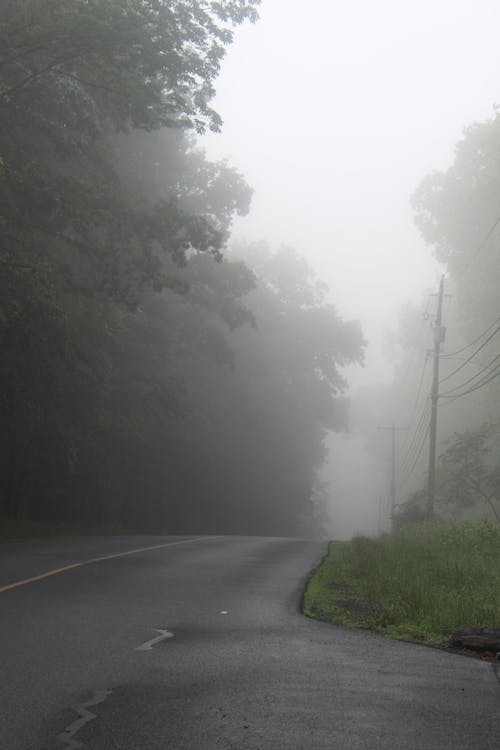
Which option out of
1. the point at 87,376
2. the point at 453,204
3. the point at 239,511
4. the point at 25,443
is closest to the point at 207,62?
the point at 87,376

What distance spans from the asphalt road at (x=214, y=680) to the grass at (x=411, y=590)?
62cm

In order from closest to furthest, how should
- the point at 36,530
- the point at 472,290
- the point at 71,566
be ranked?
1. the point at 71,566
2. the point at 36,530
3. the point at 472,290

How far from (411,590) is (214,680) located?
5217 mm

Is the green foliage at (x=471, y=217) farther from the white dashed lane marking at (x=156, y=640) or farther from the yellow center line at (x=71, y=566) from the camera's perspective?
the white dashed lane marking at (x=156, y=640)

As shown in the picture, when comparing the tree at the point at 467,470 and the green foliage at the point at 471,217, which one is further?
the green foliage at the point at 471,217

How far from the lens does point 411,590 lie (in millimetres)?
11039

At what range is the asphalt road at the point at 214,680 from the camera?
4961mm

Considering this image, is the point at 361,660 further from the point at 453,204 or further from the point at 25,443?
the point at 453,204

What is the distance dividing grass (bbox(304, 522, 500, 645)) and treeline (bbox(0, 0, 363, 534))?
27.3 ft

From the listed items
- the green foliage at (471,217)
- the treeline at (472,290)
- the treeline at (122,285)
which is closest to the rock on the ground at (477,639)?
the treeline at (122,285)

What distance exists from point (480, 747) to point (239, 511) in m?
55.7

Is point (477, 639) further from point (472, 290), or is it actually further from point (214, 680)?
point (472, 290)

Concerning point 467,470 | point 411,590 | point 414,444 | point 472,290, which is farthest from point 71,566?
point 414,444

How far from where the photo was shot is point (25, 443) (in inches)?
1021
